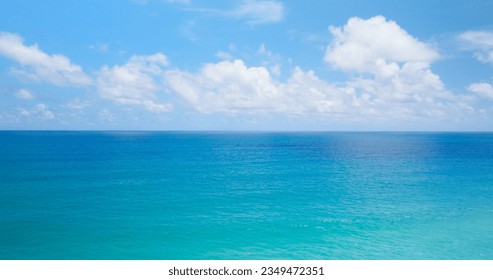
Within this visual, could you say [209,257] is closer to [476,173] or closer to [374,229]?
[374,229]

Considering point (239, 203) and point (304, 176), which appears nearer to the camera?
point (239, 203)

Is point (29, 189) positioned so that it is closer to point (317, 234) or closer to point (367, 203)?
point (317, 234)

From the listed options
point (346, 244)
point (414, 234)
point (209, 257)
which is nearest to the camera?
point (209, 257)

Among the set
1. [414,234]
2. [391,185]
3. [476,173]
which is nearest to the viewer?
[414,234]

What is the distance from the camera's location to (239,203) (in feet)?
103

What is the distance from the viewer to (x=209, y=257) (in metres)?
20.1

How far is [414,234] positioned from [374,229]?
2.76 m

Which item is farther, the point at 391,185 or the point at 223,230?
the point at 391,185

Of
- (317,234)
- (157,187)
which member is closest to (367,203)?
(317,234)

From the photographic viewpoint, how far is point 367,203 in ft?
103

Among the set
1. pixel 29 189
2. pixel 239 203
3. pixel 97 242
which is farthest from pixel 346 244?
pixel 29 189

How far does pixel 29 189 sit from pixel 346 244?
35646 millimetres
